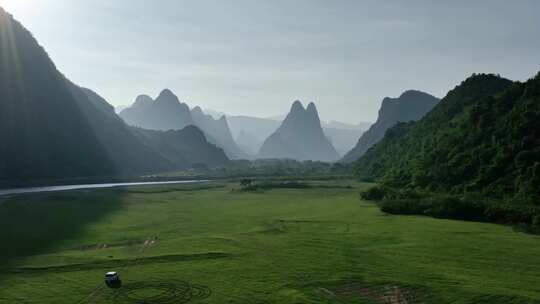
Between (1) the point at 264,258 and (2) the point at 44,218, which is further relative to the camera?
(2) the point at 44,218

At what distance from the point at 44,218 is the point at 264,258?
41937 mm

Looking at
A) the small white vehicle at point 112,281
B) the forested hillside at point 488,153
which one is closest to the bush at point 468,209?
the forested hillside at point 488,153

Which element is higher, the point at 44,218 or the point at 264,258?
the point at 264,258

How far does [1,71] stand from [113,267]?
462 ft

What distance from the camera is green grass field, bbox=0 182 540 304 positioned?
108 feet

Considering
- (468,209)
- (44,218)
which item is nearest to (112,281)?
(44,218)

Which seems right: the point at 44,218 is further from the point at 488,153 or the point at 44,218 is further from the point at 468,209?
the point at 488,153

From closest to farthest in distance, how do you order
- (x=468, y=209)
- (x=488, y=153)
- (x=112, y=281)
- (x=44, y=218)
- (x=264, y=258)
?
(x=112, y=281) < (x=264, y=258) < (x=468, y=209) < (x=44, y=218) < (x=488, y=153)

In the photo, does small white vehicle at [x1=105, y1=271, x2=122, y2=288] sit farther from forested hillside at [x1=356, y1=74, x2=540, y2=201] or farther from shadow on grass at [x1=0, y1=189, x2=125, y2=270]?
forested hillside at [x1=356, y1=74, x2=540, y2=201]

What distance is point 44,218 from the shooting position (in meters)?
67.9

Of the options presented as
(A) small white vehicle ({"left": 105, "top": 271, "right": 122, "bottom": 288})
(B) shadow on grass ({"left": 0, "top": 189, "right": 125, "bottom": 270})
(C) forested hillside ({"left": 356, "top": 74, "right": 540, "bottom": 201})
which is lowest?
(B) shadow on grass ({"left": 0, "top": 189, "right": 125, "bottom": 270})

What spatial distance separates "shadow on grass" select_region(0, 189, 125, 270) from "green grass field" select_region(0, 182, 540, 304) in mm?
267

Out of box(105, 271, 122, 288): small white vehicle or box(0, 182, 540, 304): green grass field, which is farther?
box(105, 271, 122, 288): small white vehicle

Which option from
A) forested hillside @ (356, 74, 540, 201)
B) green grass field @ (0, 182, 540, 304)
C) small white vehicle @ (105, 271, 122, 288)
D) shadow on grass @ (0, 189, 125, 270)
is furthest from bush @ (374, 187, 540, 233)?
small white vehicle @ (105, 271, 122, 288)
